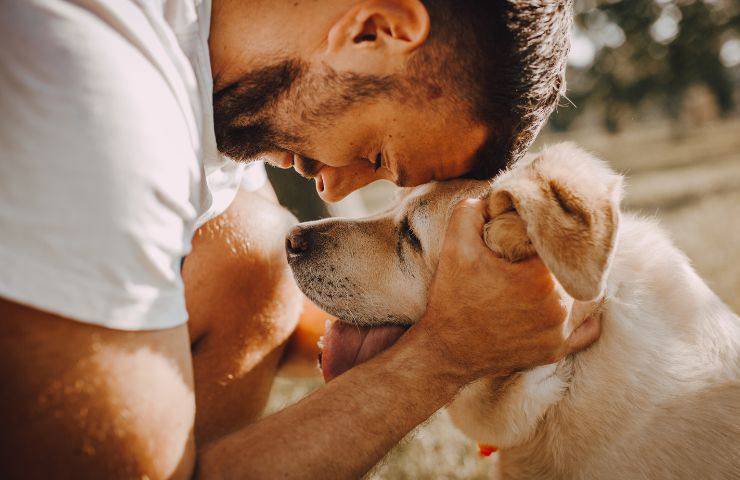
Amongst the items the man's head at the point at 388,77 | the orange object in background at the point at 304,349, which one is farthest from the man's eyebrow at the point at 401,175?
the orange object in background at the point at 304,349

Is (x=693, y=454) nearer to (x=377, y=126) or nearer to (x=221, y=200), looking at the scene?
(x=377, y=126)

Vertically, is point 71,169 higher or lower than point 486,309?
higher

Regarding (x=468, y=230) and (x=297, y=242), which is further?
(x=297, y=242)

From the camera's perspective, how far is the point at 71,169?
1258mm

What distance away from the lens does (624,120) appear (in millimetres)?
37562

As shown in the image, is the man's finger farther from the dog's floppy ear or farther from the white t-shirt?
the white t-shirt

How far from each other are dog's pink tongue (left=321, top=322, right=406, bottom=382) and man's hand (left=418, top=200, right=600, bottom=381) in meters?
0.32

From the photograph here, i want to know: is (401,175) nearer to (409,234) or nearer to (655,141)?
(409,234)

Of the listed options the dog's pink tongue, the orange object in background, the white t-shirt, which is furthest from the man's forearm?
the orange object in background

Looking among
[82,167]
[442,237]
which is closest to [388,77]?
[442,237]

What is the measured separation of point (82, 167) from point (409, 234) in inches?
A: 56.1

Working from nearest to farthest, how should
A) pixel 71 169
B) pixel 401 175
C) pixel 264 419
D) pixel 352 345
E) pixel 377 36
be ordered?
1. pixel 71 169
2. pixel 264 419
3. pixel 377 36
4. pixel 401 175
5. pixel 352 345

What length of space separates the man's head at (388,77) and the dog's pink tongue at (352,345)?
65 cm

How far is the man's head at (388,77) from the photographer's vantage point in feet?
6.15
